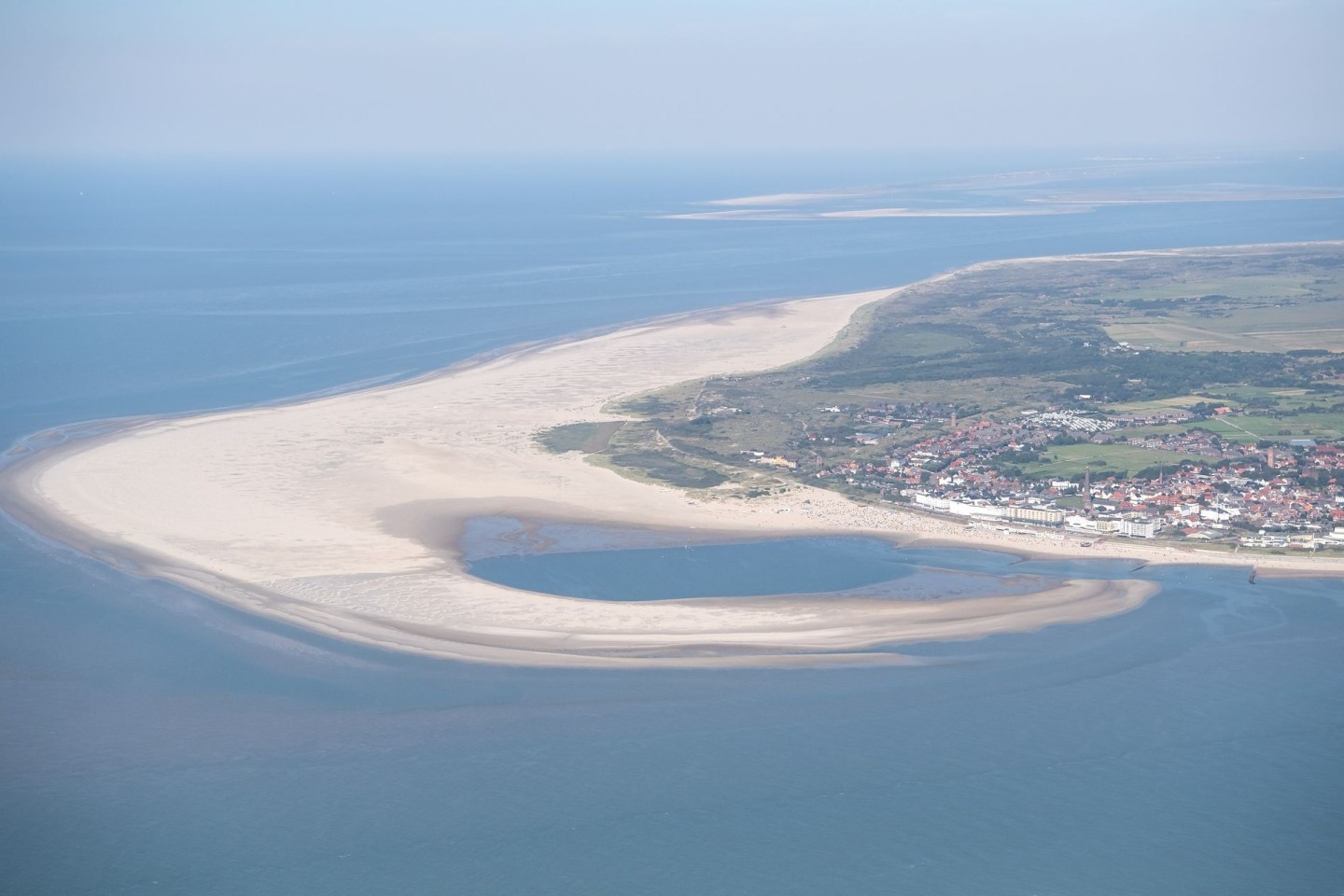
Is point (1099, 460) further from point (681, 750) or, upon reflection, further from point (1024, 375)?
Result: point (681, 750)

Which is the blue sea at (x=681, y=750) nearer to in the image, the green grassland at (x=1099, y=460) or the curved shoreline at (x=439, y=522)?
the curved shoreline at (x=439, y=522)

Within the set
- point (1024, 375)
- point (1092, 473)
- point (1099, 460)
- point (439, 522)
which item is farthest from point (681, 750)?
point (1024, 375)

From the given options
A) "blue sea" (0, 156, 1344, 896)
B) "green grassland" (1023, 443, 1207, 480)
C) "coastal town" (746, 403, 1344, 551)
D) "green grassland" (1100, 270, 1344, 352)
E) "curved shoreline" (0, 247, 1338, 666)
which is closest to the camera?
"blue sea" (0, 156, 1344, 896)

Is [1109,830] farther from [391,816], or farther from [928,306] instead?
[928,306]

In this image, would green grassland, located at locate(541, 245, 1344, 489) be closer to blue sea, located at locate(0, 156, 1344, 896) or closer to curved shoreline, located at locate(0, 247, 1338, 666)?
curved shoreline, located at locate(0, 247, 1338, 666)

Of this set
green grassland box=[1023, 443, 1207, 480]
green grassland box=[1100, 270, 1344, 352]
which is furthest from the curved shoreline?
green grassland box=[1100, 270, 1344, 352]
